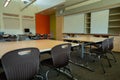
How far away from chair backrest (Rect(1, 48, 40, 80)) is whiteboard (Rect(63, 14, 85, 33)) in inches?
219

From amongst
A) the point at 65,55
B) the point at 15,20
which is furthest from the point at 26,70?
the point at 15,20

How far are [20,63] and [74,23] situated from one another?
619 cm

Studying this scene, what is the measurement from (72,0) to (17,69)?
5.60 meters

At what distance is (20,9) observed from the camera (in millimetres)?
9117

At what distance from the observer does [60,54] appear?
63.5 inches

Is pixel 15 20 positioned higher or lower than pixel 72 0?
lower

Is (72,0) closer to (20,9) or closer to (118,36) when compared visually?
(118,36)

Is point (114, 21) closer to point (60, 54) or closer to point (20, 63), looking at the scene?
point (60, 54)

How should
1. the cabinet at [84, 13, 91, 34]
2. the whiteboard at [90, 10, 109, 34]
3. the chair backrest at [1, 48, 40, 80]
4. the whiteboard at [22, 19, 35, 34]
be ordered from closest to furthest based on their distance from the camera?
the chair backrest at [1, 48, 40, 80] < the whiteboard at [90, 10, 109, 34] < the cabinet at [84, 13, 91, 34] < the whiteboard at [22, 19, 35, 34]

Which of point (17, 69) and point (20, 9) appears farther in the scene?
point (20, 9)

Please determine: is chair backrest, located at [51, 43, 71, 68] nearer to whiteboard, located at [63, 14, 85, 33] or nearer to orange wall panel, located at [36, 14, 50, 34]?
whiteboard, located at [63, 14, 85, 33]

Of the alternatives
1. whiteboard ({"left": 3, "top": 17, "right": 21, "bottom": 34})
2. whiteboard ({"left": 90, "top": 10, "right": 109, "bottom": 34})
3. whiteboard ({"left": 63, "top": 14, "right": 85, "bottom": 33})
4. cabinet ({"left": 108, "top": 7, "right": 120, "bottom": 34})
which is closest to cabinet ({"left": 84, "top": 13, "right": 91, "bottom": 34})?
whiteboard ({"left": 63, "top": 14, "right": 85, "bottom": 33})

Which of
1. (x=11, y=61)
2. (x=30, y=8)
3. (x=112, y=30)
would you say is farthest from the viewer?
(x=30, y=8)

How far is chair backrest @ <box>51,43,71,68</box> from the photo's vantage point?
5.06 feet
